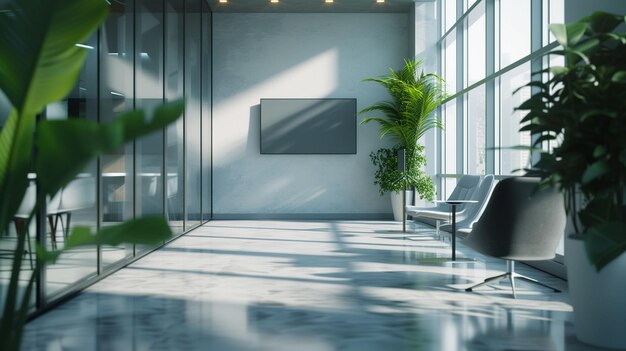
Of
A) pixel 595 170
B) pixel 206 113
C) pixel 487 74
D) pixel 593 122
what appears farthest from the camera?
pixel 206 113

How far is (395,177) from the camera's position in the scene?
11125mm

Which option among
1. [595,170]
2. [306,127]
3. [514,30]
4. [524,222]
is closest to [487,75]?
[514,30]

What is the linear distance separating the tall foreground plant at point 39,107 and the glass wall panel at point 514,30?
566 centimetres

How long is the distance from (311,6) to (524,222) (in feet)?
26.2

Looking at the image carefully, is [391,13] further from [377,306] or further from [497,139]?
[377,306]

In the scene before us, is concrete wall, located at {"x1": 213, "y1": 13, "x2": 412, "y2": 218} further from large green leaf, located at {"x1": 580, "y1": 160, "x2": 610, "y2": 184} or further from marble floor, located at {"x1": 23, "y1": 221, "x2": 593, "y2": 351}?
large green leaf, located at {"x1": 580, "y1": 160, "x2": 610, "y2": 184}

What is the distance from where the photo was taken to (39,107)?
1.75 metres

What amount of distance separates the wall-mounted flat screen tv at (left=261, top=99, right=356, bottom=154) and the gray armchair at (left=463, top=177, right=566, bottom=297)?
24.2 ft

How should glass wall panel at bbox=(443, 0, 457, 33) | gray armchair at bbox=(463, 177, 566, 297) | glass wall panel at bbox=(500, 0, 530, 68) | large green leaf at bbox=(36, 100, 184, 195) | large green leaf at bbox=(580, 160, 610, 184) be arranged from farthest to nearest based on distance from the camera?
glass wall panel at bbox=(443, 0, 457, 33)
glass wall panel at bbox=(500, 0, 530, 68)
gray armchair at bbox=(463, 177, 566, 297)
large green leaf at bbox=(580, 160, 610, 184)
large green leaf at bbox=(36, 100, 184, 195)

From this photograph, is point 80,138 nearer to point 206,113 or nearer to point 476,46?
point 476,46

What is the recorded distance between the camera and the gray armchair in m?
4.42

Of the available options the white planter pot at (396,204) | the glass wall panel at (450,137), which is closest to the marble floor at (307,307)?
the glass wall panel at (450,137)

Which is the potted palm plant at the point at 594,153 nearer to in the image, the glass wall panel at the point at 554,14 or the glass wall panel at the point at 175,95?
the glass wall panel at the point at 554,14

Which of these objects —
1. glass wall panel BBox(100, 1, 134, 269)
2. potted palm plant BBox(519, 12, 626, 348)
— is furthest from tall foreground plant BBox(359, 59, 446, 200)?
potted palm plant BBox(519, 12, 626, 348)
